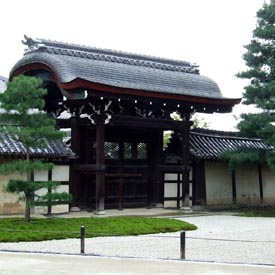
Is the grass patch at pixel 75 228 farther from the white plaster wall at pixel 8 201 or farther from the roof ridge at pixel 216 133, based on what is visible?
the roof ridge at pixel 216 133

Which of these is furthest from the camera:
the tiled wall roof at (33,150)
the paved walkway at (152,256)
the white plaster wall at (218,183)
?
the white plaster wall at (218,183)

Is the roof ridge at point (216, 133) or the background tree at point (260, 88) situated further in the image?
the roof ridge at point (216, 133)

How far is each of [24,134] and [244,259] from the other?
8.20 metres

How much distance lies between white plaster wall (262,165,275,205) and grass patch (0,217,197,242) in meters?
12.1

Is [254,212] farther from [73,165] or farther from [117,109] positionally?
[73,165]

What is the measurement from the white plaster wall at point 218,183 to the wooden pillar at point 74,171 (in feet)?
21.7

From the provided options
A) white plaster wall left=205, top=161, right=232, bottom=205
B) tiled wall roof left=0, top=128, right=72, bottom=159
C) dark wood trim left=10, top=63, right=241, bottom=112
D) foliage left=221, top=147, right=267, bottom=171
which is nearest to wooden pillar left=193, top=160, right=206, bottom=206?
white plaster wall left=205, top=161, right=232, bottom=205

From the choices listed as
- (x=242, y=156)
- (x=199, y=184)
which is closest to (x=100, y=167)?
(x=199, y=184)

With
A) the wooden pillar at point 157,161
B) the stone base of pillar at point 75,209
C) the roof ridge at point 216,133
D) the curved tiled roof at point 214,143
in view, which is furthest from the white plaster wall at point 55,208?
the roof ridge at point 216,133

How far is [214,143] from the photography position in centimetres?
2827

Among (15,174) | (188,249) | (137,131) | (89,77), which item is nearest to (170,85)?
(137,131)

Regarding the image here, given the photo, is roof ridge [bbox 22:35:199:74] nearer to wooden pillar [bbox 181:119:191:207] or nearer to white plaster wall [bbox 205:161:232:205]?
wooden pillar [bbox 181:119:191:207]

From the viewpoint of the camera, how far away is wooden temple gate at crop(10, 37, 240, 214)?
2248 centimetres

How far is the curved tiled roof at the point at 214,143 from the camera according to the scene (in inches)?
1051
